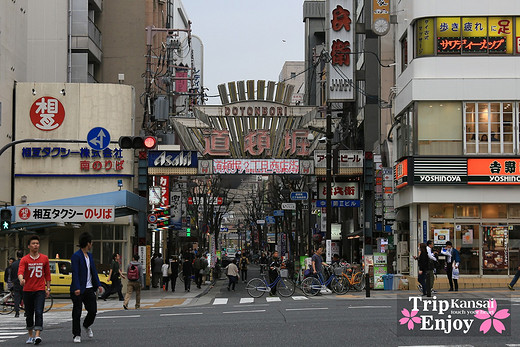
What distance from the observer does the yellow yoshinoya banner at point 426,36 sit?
113 ft

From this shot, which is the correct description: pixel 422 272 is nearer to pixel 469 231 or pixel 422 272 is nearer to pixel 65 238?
pixel 469 231

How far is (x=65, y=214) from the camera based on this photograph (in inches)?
1328

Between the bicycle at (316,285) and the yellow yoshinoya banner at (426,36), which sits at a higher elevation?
the yellow yoshinoya banner at (426,36)

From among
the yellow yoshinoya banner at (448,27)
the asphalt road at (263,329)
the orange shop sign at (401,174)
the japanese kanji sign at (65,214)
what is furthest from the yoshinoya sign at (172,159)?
the asphalt road at (263,329)

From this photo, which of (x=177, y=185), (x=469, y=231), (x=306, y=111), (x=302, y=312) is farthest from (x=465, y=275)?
(x=177, y=185)

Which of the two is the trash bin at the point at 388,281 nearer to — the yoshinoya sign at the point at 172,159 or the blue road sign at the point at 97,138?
the yoshinoya sign at the point at 172,159

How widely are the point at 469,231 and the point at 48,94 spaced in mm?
20763

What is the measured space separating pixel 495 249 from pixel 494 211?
5.27ft

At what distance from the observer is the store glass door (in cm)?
3422

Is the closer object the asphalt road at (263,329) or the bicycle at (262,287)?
the asphalt road at (263,329)

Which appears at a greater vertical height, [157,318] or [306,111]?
[306,111]

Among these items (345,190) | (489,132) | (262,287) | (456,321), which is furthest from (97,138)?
(456,321)

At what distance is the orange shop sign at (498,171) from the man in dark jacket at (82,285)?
2259 cm

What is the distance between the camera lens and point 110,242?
3966cm
